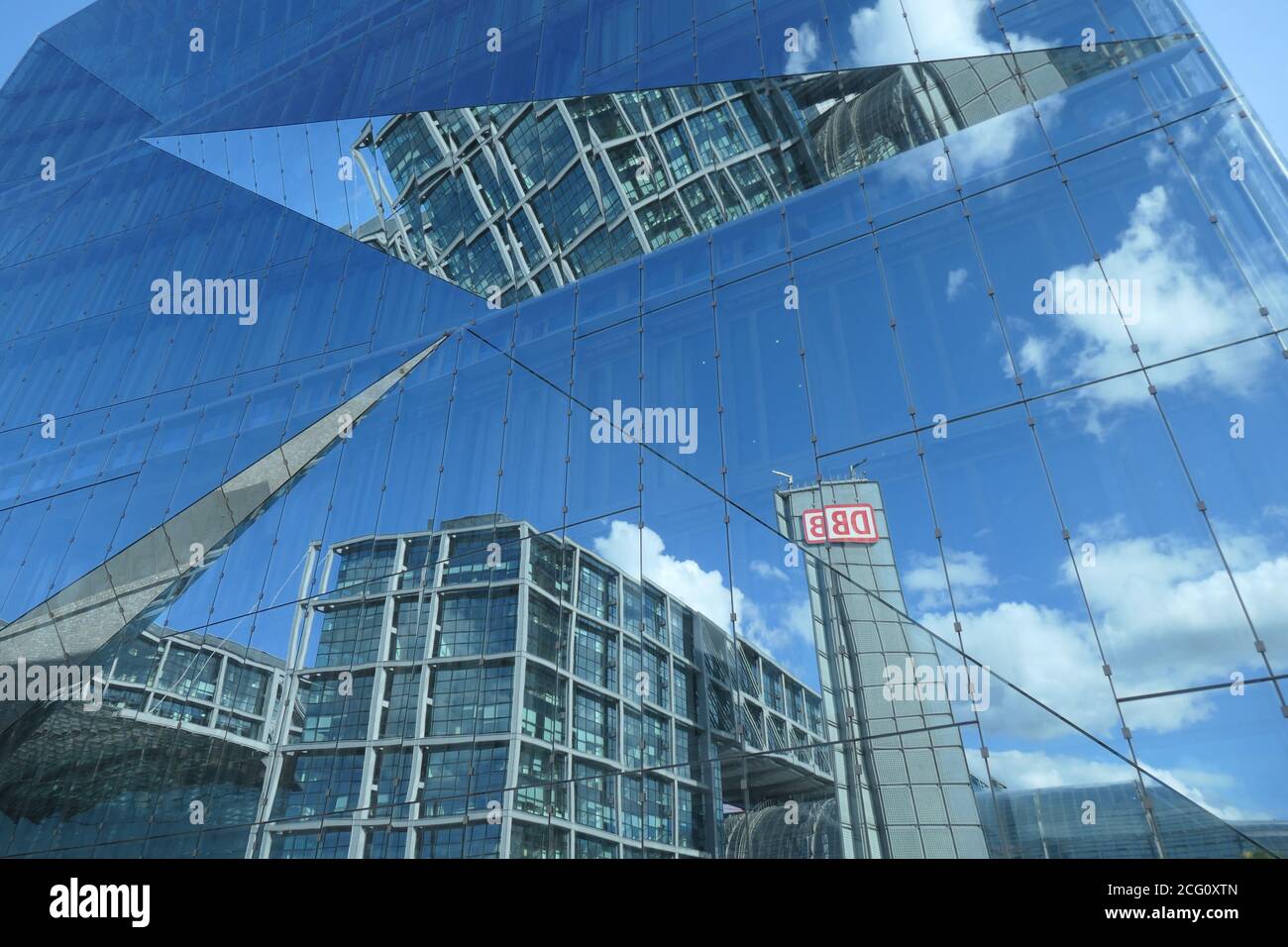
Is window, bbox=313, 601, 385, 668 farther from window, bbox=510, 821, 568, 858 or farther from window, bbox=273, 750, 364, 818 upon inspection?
window, bbox=510, 821, 568, 858

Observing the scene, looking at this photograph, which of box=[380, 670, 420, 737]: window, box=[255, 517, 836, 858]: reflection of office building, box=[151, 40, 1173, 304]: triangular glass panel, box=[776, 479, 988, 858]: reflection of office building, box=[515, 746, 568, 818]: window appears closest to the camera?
box=[776, 479, 988, 858]: reflection of office building

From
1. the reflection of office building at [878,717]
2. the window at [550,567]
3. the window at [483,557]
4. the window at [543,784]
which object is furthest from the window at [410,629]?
the reflection of office building at [878,717]

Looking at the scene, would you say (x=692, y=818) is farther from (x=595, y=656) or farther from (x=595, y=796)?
(x=595, y=656)

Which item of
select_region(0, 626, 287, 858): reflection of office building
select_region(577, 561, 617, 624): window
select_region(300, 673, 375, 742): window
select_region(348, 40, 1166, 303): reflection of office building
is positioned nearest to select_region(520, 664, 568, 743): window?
select_region(577, 561, 617, 624): window

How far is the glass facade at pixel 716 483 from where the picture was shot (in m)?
6.97

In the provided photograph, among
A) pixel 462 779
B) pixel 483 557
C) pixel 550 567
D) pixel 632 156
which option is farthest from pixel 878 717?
pixel 632 156

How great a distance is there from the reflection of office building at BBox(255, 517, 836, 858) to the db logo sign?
1.16 metres

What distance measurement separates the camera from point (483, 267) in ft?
44.1

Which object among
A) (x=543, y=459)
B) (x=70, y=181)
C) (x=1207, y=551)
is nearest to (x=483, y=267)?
(x=543, y=459)

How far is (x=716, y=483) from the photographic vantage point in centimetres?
926

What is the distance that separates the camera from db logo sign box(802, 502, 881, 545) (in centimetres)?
816

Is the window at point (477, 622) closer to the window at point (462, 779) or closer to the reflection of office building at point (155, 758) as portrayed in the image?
the window at point (462, 779)

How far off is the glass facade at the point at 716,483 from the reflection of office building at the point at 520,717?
39 mm
